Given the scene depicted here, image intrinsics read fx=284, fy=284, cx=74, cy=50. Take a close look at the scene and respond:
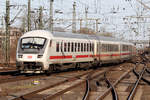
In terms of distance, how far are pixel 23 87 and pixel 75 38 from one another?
9.13m

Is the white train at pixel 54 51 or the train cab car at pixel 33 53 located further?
the white train at pixel 54 51

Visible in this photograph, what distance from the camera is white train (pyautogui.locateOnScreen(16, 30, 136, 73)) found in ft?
55.5

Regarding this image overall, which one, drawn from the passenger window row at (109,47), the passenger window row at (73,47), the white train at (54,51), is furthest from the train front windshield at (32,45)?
the passenger window row at (109,47)

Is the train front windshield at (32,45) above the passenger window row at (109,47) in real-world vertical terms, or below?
above

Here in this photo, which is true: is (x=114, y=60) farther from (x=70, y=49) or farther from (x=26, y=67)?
(x=26, y=67)

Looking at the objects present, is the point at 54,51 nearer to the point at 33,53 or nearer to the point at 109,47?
the point at 33,53

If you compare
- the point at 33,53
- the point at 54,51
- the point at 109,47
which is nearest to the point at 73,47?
the point at 54,51

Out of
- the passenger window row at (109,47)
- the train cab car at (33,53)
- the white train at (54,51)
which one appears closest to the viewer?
the train cab car at (33,53)

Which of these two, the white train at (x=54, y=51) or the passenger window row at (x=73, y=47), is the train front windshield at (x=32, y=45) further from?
the passenger window row at (x=73, y=47)

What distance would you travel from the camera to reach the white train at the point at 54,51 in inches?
666

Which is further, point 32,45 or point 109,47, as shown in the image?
point 109,47

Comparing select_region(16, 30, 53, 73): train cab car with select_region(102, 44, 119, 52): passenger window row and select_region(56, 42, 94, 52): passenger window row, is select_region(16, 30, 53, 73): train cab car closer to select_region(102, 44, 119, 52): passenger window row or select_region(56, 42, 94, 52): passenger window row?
select_region(56, 42, 94, 52): passenger window row

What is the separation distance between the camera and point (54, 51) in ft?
59.1

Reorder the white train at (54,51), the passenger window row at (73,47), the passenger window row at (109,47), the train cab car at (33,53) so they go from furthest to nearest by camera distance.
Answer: the passenger window row at (109,47)
the passenger window row at (73,47)
the white train at (54,51)
the train cab car at (33,53)
